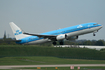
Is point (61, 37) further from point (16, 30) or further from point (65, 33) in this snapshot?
point (16, 30)

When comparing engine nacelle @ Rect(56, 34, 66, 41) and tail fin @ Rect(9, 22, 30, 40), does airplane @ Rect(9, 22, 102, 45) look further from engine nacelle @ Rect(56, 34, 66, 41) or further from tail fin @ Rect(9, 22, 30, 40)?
tail fin @ Rect(9, 22, 30, 40)

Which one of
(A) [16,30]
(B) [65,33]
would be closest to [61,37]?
(B) [65,33]

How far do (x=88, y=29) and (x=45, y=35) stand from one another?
1244cm

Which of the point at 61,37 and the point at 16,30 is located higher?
the point at 16,30

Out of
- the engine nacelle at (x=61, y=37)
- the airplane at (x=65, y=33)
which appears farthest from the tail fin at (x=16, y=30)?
the engine nacelle at (x=61, y=37)

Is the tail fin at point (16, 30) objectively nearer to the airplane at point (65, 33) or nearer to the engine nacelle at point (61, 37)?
the airplane at point (65, 33)

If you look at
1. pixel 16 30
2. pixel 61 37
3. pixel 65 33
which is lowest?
pixel 61 37

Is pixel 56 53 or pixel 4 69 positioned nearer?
pixel 4 69

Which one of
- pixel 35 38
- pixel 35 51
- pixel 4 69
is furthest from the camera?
pixel 35 51

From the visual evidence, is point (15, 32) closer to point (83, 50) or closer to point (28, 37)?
point (28, 37)

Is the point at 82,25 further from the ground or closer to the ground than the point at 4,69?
further from the ground

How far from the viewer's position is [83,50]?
84688mm

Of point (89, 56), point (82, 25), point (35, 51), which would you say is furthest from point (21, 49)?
point (82, 25)

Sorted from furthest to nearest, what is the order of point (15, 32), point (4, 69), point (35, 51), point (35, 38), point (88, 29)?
point (35, 51)
point (15, 32)
point (35, 38)
point (88, 29)
point (4, 69)
